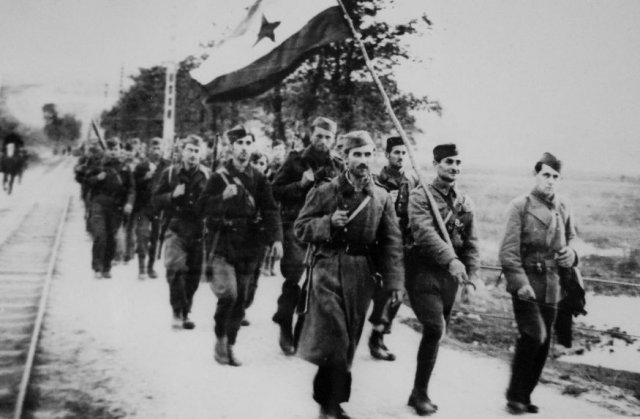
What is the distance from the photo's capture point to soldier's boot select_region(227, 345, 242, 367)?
4391mm

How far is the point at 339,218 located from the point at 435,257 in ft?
2.22

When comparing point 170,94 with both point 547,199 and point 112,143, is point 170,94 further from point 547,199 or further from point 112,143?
point 547,199

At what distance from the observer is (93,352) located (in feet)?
14.3

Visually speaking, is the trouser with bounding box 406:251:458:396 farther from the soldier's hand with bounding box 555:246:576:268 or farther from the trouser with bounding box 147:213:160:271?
the trouser with bounding box 147:213:160:271

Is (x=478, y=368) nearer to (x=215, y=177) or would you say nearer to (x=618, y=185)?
(x=618, y=185)

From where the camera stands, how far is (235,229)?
4.54 m

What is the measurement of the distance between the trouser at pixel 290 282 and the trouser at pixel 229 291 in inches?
14.3

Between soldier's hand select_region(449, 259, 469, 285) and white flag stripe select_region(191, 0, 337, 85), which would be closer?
soldier's hand select_region(449, 259, 469, 285)

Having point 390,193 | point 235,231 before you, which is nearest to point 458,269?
point 390,193

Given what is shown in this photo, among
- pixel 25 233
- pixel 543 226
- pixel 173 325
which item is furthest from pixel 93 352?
pixel 543 226

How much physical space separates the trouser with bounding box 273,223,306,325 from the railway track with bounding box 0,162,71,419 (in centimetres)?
189

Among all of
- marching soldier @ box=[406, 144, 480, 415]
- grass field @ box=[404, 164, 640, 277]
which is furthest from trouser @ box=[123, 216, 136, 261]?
marching soldier @ box=[406, 144, 480, 415]

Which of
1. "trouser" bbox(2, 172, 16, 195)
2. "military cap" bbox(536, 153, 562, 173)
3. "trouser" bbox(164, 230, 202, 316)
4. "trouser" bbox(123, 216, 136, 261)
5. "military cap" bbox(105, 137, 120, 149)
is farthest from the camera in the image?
"trouser" bbox(123, 216, 136, 261)

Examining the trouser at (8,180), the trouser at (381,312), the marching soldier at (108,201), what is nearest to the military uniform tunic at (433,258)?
the trouser at (381,312)
